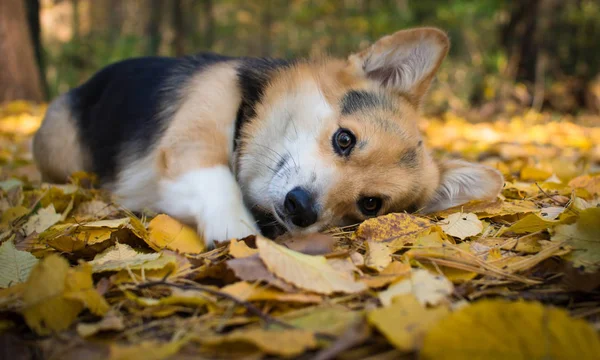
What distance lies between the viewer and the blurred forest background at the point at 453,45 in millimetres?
8359

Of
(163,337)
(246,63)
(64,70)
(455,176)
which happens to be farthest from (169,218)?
(64,70)

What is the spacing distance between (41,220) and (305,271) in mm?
1497

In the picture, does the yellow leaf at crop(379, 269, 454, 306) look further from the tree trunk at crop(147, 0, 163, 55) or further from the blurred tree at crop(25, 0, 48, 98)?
the tree trunk at crop(147, 0, 163, 55)

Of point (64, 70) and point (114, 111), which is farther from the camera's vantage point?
point (64, 70)

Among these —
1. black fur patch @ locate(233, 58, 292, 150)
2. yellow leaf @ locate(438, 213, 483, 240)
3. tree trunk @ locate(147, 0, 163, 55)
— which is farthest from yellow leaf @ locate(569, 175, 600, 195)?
tree trunk @ locate(147, 0, 163, 55)

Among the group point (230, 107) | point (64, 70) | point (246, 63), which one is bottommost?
point (64, 70)

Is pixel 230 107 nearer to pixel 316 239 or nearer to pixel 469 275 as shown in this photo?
pixel 316 239

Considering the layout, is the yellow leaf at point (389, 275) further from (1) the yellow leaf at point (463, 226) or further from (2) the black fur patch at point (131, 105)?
(2) the black fur patch at point (131, 105)

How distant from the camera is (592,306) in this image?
147 centimetres

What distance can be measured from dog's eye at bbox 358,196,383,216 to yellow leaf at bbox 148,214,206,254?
80cm

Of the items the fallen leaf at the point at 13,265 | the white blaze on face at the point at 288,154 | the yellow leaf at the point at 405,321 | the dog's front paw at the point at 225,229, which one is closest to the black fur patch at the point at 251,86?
the white blaze on face at the point at 288,154

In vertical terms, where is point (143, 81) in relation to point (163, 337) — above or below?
above

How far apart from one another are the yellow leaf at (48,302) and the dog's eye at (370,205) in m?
1.40

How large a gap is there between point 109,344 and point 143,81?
88.9 inches
